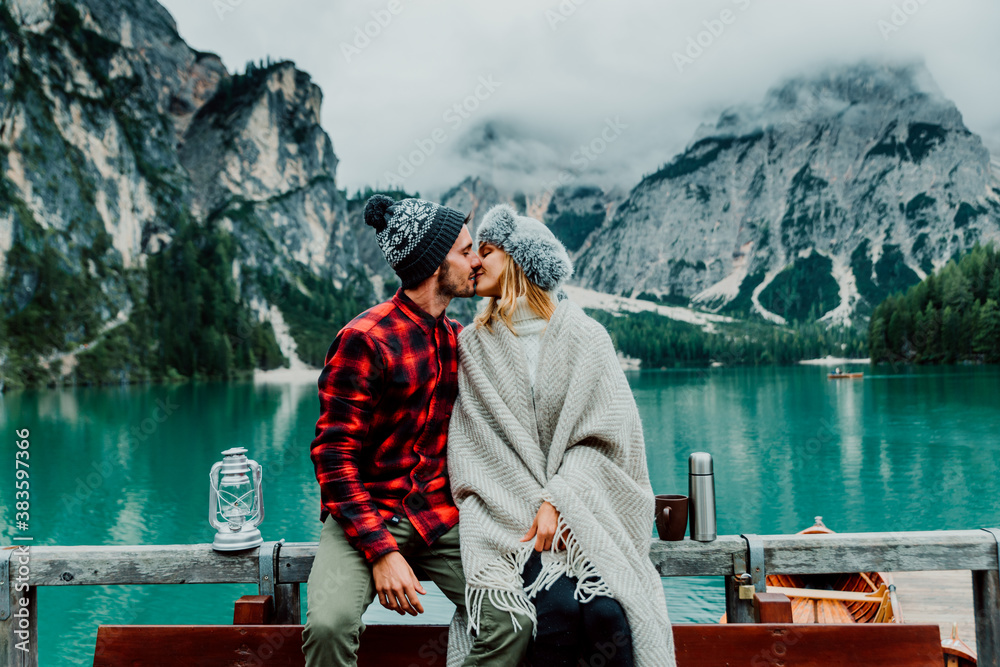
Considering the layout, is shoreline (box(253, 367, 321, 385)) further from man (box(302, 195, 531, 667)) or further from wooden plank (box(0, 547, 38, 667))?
man (box(302, 195, 531, 667))

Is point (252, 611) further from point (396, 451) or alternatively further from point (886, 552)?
point (886, 552)

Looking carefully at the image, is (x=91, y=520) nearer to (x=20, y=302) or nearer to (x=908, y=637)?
(x=908, y=637)

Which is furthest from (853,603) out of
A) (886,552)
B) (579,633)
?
(579,633)

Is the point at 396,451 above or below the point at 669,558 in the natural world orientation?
above

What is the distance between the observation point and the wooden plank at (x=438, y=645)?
2.84 metres

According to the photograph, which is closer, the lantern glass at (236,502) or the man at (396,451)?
the man at (396,451)

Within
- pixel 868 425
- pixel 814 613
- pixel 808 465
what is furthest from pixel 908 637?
pixel 868 425

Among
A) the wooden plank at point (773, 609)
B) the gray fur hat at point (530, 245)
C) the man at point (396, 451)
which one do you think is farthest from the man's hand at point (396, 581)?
the wooden plank at point (773, 609)

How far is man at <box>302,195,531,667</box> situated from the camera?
8.91 feet

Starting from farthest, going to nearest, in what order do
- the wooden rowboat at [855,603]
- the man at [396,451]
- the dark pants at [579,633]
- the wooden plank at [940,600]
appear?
the wooden plank at [940,600], the wooden rowboat at [855,603], the man at [396,451], the dark pants at [579,633]

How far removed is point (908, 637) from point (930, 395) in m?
57.9

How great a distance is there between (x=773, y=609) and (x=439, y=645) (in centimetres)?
150

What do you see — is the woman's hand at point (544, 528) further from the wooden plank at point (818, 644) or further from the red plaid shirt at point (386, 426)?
the wooden plank at point (818, 644)

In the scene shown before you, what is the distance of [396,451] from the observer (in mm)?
3113
